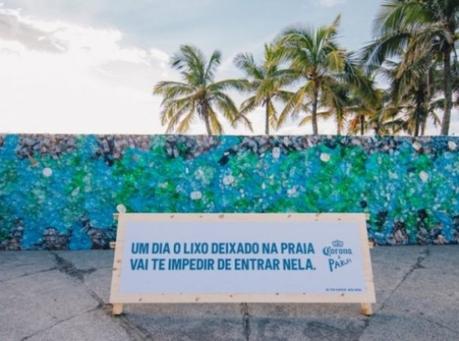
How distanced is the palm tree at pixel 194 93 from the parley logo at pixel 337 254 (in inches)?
721

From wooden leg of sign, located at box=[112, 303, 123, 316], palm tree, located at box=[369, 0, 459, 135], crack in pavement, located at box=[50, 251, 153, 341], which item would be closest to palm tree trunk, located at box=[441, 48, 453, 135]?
palm tree, located at box=[369, 0, 459, 135]

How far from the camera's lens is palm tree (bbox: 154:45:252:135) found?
20.4 m

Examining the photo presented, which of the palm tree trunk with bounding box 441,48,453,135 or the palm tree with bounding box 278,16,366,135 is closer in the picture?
the palm tree trunk with bounding box 441,48,453,135

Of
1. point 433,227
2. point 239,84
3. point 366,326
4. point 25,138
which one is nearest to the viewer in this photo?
point 366,326

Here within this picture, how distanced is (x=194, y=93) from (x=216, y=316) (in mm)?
18630

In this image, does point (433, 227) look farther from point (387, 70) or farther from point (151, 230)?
point (387, 70)

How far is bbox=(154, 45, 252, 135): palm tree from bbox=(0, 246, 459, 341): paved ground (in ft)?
56.8

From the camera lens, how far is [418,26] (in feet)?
42.8

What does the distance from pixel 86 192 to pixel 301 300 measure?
3.97m

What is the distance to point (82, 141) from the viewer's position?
5430 mm

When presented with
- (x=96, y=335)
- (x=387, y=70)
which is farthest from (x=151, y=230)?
(x=387, y=70)

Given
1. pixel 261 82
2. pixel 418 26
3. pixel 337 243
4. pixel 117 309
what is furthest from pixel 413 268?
pixel 261 82

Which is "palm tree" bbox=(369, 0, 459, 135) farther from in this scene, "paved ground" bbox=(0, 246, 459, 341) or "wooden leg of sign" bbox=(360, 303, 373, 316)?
"wooden leg of sign" bbox=(360, 303, 373, 316)

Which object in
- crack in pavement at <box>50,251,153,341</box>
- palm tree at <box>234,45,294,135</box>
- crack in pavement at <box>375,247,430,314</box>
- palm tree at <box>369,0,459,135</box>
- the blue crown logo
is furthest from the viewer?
palm tree at <box>234,45,294,135</box>
